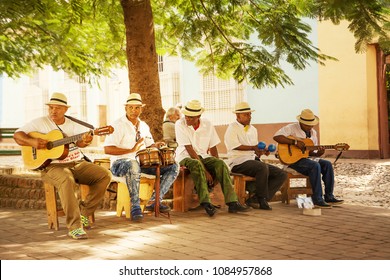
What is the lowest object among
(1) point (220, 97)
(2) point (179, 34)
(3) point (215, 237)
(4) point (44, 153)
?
(3) point (215, 237)

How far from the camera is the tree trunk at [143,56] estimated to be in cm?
1028

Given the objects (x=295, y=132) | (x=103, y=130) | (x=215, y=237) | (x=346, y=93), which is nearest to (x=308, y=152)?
(x=295, y=132)

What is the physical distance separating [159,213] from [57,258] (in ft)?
8.18

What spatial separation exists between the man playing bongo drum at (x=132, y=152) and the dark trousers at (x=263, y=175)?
1.09 m

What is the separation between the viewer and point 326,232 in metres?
7.16

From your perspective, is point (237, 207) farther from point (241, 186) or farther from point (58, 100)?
point (58, 100)

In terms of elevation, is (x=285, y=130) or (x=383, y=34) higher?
(x=383, y=34)

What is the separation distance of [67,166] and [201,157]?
2061 mm

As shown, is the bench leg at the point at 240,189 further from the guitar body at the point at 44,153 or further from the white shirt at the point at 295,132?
the guitar body at the point at 44,153

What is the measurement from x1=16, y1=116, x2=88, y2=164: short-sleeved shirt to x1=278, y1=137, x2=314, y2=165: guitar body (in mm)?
3075

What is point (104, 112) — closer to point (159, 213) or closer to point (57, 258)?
point (159, 213)

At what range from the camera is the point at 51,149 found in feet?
24.1

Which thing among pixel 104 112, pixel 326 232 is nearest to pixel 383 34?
pixel 326 232
